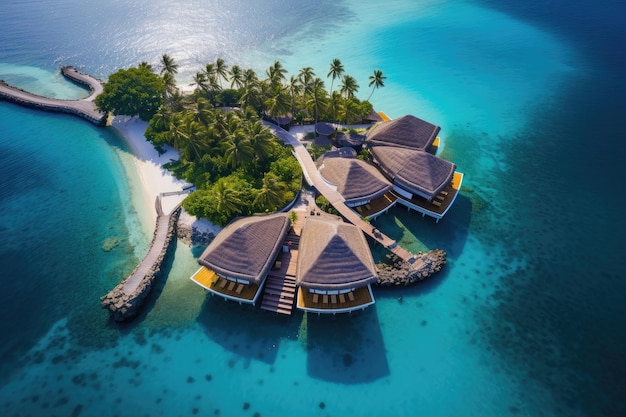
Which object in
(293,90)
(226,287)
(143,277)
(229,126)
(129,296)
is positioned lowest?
(129,296)

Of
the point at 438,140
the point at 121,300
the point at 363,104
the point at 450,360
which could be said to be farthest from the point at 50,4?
the point at 450,360

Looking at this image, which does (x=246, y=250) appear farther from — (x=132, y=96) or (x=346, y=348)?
(x=132, y=96)

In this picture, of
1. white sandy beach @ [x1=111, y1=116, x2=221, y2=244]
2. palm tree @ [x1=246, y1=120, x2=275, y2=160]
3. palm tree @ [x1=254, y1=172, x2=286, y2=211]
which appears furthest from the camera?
palm tree @ [x1=246, y1=120, x2=275, y2=160]

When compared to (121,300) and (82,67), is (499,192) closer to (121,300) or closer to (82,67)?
(121,300)

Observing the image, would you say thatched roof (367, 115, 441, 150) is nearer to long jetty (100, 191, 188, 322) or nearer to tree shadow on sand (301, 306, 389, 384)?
tree shadow on sand (301, 306, 389, 384)

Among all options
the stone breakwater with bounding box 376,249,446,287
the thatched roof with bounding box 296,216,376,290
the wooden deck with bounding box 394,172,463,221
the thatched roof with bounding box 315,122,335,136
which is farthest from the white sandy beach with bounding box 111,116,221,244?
the wooden deck with bounding box 394,172,463,221

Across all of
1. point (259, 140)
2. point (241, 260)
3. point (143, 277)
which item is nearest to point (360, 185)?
point (259, 140)
